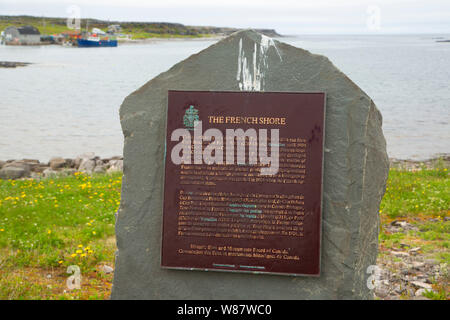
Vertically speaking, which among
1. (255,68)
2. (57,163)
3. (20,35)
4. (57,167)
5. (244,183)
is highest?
(20,35)

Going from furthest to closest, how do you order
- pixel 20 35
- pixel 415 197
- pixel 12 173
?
pixel 20 35 < pixel 12 173 < pixel 415 197

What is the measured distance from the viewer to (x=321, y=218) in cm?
511

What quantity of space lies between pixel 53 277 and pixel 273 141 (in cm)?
363

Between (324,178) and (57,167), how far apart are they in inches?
509

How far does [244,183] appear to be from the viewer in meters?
5.23

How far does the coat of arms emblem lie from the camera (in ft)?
17.3

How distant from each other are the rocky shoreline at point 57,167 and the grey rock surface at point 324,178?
930 cm

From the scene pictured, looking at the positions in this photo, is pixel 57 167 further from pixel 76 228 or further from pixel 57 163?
pixel 76 228

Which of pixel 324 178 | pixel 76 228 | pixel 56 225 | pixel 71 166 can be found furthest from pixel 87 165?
pixel 324 178

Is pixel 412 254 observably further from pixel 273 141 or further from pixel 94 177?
pixel 94 177

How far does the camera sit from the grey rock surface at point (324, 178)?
516cm

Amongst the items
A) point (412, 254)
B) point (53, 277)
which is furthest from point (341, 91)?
point (53, 277)

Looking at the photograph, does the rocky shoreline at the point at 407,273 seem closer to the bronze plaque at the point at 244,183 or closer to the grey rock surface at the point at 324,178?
the grey rock surface at the point at 324,178
